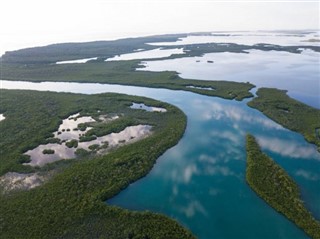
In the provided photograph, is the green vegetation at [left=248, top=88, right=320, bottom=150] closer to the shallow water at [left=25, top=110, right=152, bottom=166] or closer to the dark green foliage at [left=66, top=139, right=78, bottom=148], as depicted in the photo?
the shallow water at [left=25, top=110, right=152, bottom=166]

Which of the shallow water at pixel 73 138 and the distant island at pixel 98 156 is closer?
the distant island at pixel 98 156

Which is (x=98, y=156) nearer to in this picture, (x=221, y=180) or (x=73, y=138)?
(x=73, y=138)

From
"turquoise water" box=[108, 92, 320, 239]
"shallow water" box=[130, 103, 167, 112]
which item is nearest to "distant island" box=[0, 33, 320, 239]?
"shallow water" box=[130, 103, 167, 112]

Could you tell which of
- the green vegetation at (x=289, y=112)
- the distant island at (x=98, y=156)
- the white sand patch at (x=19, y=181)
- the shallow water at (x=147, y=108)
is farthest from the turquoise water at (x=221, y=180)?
the white sand patch at (x=19, y=181)

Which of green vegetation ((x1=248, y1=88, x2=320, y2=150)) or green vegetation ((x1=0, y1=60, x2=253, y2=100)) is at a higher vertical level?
green vegetation ((x1=0, y1=60, x2=253, y2=100))

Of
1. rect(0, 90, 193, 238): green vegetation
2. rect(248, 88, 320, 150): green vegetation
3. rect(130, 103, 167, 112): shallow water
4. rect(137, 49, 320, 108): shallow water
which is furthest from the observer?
rect(137, 49, 320, 108): shallow water

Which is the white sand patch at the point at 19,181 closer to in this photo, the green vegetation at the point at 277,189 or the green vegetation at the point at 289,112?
the green vegetation at the point at 277,189

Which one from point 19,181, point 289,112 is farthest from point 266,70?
point 19,181
